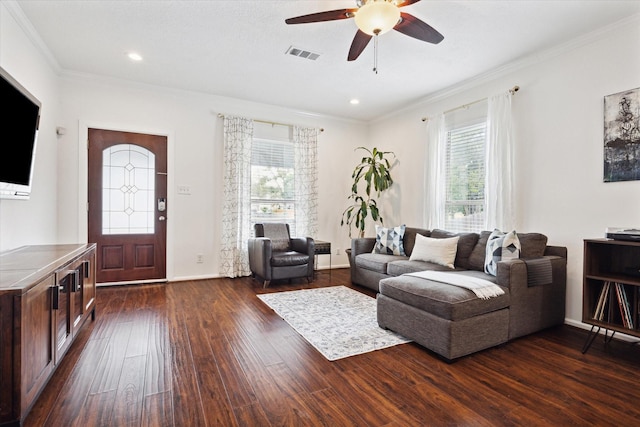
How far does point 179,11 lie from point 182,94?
2099mm

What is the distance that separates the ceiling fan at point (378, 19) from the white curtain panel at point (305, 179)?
2.93 m

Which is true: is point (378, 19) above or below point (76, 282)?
above

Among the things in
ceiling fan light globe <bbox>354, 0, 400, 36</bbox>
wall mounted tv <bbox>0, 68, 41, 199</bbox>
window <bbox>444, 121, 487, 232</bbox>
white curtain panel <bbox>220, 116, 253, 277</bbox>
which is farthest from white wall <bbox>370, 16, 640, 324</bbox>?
wall mounted tv <bbox>0, 68, 41, 199</bbox>

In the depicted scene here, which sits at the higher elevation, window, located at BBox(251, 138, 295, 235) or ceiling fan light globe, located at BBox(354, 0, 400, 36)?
ceiling fan light globe, located at BBox(354, 0, 400, 36)

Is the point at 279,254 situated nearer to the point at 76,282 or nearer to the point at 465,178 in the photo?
the point at 76,282

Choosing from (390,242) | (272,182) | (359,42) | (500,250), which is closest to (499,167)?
(500,250)

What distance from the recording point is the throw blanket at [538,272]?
8.97 feet

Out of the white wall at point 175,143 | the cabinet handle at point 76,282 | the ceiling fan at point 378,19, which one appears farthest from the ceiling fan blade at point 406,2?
the white wall at point 175,143

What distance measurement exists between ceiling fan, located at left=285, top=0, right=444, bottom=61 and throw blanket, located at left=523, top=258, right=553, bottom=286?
2.06 m

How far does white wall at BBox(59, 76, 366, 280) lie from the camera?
4.07m

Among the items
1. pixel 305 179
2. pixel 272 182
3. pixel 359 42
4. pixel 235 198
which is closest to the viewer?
pixel 359 42

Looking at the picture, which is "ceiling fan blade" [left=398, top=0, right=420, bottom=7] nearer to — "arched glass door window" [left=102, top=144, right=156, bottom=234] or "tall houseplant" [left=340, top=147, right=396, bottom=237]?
"tall houseplant" [left=340, top=147, right=396, bottom=237]

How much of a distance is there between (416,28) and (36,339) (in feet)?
10.2

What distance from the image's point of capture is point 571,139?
3135 mm
